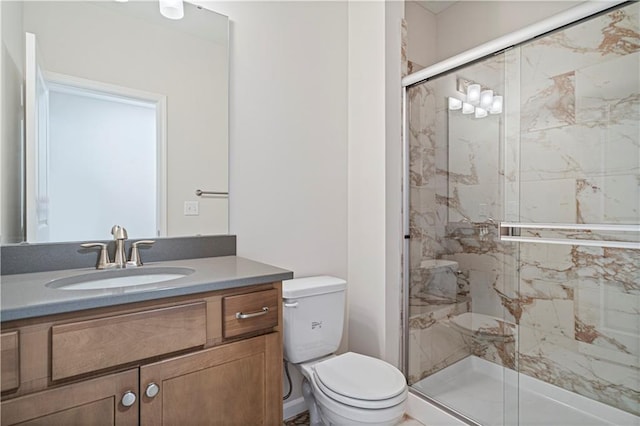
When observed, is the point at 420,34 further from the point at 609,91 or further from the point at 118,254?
the point at 118,254

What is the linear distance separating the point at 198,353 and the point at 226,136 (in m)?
0.99

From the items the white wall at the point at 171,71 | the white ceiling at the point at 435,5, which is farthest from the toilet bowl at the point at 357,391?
the white ceiling at the point at 435,5

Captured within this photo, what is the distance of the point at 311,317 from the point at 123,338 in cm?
87

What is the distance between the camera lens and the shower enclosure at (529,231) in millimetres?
1756

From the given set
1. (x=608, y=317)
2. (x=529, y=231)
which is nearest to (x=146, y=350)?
(x=529, y=231)

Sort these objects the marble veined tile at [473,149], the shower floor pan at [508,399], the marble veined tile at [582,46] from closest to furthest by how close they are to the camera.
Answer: the marble veined tile at [582,46]
the shower floor pan at [508,399]
the marble veined tile at [473,149]

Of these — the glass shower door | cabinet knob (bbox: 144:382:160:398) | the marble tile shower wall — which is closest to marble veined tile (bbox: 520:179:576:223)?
the marble tile shower wall

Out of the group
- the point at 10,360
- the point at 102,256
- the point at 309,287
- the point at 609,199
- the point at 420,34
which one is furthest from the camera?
the point at 420,34

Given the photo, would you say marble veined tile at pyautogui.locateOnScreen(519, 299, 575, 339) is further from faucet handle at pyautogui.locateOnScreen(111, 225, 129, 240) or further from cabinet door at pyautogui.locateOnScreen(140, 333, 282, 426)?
faucet handle at pyautogui.locateOnScreen(111, 225, 129, 240)

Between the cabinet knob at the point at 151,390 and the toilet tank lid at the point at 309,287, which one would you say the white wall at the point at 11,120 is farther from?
the toilet tank lid at the point at 309,287

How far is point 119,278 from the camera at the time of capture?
4.12 feet

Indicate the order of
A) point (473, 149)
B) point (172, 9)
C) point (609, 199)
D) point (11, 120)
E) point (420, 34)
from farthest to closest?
point (420, 34), point (473, 149), point (609, 199), point (172, 9), point (11, 120)

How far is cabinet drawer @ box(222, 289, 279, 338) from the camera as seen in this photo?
108 centimetres

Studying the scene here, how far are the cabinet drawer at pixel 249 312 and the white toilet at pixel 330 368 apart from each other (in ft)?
1.18
